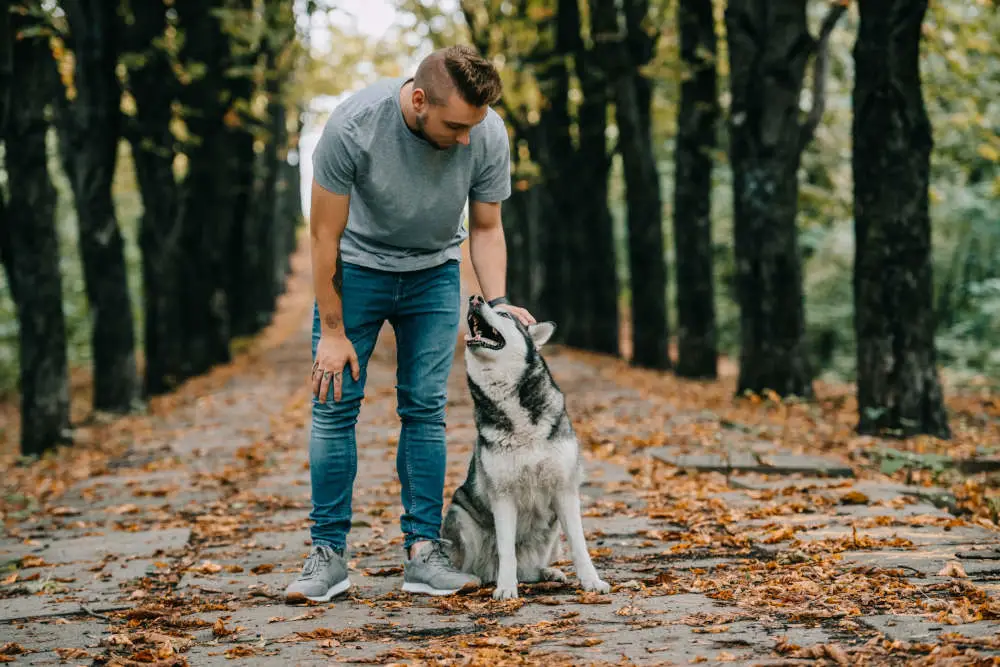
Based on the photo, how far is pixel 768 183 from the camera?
13180 mm

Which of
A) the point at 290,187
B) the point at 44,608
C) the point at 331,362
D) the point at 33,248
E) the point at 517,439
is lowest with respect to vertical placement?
the point at 44,608

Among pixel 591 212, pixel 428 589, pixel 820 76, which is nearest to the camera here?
pixel 428 589

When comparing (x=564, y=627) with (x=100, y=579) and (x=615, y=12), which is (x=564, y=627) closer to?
(x=100, y=579)

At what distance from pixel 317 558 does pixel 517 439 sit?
1.13m

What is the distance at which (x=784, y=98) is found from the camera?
42.9 ft

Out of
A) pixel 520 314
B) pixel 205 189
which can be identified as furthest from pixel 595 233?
pixel 520 314

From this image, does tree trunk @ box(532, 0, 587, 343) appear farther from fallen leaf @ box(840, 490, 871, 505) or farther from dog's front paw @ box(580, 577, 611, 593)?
dog's front paw @ box(580, 577, 611, 593)

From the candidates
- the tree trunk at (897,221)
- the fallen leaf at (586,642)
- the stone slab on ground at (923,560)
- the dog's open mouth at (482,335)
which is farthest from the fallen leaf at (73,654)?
the tree trunk at (897,221)

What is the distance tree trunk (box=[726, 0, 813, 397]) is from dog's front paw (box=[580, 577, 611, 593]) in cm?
880

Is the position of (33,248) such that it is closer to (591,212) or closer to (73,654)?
(73,654)

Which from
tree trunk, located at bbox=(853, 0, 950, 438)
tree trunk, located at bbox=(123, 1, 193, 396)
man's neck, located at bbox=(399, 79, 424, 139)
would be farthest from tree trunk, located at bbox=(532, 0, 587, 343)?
man's neck, located at bbox=(399, 79, 424, 139)

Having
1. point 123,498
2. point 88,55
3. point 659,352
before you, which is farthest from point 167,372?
point 123,498

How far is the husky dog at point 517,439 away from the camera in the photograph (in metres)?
4.97

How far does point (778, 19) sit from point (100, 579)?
10.0 meters
